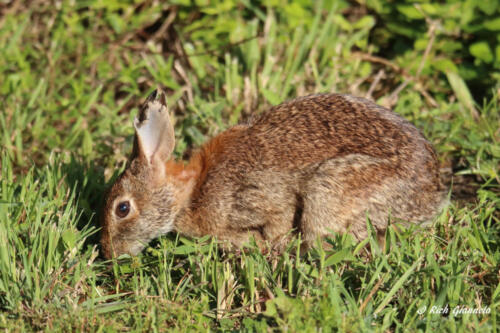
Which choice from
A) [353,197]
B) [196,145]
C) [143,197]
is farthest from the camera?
[196,145]

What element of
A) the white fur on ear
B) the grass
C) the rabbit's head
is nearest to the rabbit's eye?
the rabbit's head

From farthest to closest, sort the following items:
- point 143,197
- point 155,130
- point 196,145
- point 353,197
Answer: point 196,145 → point 143,197 → point 155,130 → point 353,197

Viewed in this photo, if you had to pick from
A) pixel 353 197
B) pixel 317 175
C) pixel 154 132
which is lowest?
pixel 353 197

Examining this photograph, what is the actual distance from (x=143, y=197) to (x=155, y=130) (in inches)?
19.3

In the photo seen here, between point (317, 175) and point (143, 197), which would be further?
point (143, 197)

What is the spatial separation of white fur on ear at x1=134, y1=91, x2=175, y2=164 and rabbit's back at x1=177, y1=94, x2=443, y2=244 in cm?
36

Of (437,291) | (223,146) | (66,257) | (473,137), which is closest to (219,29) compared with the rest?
(223,146)

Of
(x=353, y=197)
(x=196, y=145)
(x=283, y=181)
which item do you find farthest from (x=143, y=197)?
(x=353, y=197)

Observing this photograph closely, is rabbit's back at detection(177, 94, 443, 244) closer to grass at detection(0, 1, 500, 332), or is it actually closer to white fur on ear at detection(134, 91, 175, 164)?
grass at detection(0, 1, 500, 332)

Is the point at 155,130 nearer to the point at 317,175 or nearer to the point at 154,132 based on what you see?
the point at 154,132

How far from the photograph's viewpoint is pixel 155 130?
433 cm

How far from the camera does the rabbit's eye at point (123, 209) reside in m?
4.40

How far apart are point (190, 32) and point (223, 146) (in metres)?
2.50

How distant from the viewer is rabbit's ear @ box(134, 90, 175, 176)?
4.21 meters
